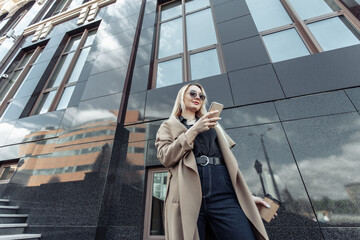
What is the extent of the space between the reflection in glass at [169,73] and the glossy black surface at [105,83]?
3.57 ft

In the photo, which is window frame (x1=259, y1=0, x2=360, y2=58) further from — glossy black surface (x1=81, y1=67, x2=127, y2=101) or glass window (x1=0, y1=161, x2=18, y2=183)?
glass window (x1=0, y1=161, x2=18, y2=183)

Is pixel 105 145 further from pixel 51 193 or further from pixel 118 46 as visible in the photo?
pixel 118 46

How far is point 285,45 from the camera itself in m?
4.12

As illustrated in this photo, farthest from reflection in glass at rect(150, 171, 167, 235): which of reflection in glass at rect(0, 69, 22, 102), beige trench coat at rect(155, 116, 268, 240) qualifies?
reflection in glass at rect(0, 69, 22, 102)

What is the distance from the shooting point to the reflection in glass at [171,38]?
5453 mm

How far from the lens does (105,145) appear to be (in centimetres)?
369

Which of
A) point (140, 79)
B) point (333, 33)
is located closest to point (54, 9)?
point (140, 79)

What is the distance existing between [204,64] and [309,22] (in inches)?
118

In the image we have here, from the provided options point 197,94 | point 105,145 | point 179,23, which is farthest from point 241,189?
point 179,23

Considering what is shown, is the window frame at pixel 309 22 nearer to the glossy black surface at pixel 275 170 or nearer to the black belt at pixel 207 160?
the glossy black surface at pixel 275 170

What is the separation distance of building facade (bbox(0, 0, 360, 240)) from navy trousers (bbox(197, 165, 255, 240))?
1655 millimetres

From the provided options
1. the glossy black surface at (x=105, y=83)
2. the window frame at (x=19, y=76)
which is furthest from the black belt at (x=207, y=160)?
the window frame at (x=19, y=76)

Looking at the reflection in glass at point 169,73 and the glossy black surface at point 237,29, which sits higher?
the glossy black surface at point 237,29

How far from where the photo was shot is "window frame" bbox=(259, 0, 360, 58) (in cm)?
379
